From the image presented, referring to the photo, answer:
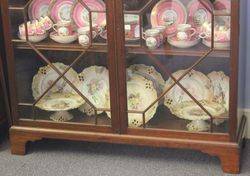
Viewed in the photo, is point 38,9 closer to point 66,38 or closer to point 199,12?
point 66,38

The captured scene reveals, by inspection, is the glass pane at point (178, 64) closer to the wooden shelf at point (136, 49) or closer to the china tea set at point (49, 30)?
the wooden shelf at point (136, 49)

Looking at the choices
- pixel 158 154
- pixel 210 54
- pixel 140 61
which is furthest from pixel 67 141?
pixel 210 54

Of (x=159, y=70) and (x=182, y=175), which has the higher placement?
(x=159, y=70)

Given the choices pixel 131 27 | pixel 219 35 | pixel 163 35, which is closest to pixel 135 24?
pixel 131 27

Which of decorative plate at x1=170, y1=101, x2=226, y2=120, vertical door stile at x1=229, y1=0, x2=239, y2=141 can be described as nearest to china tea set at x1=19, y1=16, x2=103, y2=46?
decorative plate at x1=170, y1=101, x2=226, y2=120

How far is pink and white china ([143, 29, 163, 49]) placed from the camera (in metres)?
2.01

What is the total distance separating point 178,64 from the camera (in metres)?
→ 2.01

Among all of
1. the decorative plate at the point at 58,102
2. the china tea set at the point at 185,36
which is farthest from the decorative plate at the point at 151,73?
the decorative plate at the point at 58,102

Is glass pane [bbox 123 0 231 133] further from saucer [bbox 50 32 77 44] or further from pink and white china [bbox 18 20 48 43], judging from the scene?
pink and white china [bbox 18 20 48 43]

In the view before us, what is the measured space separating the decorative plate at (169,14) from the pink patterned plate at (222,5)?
0.14 m

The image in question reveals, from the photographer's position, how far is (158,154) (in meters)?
2.23

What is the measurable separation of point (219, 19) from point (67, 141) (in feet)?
3.09

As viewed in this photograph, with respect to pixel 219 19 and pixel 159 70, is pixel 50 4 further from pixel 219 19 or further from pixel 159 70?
pixel 219 19

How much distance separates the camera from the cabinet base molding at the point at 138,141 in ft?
6.63
